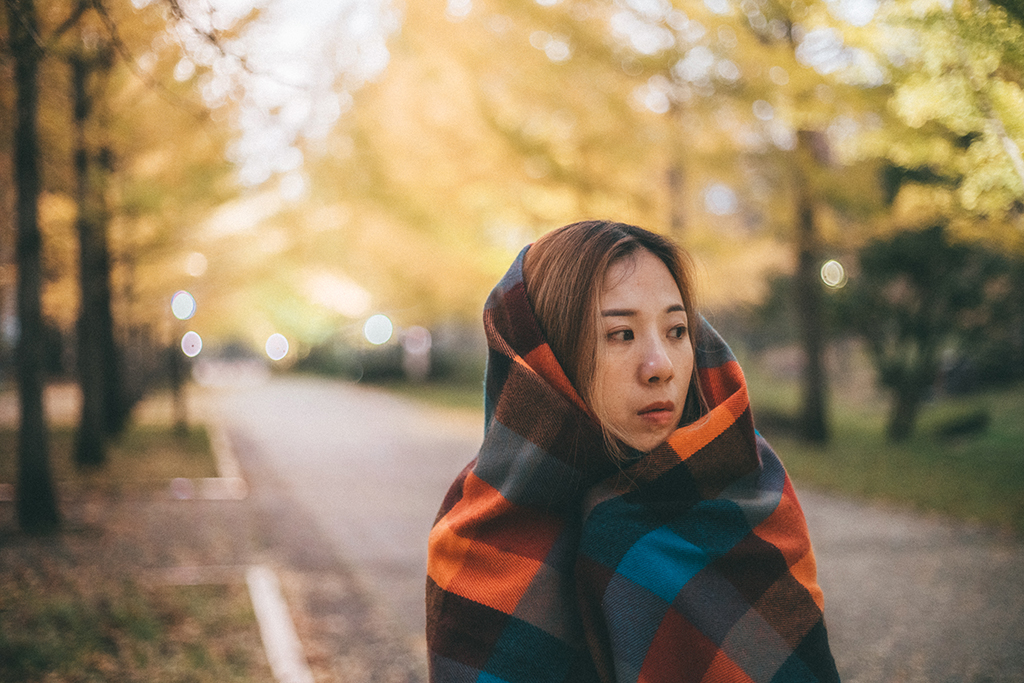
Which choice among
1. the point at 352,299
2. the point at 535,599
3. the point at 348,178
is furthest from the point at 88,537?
the point at 352,299

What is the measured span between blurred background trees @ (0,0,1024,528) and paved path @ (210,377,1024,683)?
8.00 ft

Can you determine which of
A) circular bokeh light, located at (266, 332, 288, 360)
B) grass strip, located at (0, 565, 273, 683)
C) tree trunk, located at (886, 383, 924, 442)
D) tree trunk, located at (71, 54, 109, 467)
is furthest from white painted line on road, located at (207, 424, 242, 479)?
circular bokeh light, located at (266, 332, 288, 360)

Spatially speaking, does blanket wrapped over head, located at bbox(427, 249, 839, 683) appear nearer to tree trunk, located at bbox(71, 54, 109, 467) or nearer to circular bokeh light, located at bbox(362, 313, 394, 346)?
tree trunk, located at bbox(71, 54, 109, 467)

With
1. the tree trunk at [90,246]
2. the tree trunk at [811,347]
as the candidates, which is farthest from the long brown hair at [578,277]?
the tree trunk at [811,347]

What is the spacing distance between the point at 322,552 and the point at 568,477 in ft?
17.9

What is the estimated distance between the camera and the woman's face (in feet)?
A: 4.55

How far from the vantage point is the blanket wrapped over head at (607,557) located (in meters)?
1.26

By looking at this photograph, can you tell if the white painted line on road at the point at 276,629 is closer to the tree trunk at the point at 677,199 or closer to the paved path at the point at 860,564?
the paved path at the point at 860,564

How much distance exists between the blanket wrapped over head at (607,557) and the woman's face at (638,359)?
0.07 meters

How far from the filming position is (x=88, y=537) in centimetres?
587

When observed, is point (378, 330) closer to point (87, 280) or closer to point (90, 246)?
point (90, 246)

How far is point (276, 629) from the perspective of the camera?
425cm

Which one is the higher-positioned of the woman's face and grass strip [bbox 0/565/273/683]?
the woman's face

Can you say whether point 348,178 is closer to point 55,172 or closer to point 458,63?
point 458,63
